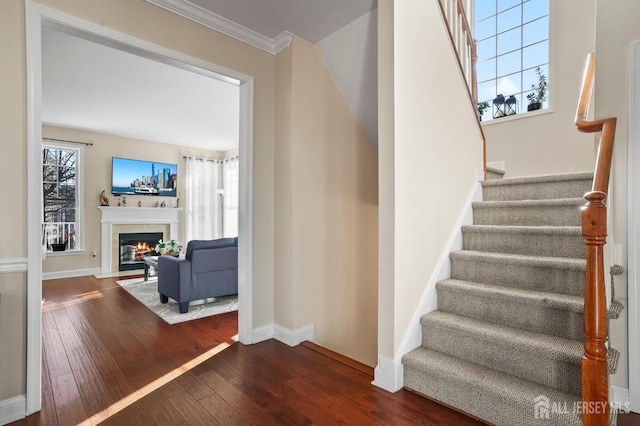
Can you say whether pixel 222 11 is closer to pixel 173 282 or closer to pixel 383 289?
pixel 383 289

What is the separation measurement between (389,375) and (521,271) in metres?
1.08

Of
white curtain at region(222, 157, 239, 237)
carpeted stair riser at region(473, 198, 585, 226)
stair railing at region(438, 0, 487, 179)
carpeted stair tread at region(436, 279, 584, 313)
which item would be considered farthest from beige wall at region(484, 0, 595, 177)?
white curtain at region(222, 157, 239, 237)

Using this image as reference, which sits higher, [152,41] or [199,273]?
[152,41]

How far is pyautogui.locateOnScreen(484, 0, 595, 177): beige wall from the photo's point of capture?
3.64 metres

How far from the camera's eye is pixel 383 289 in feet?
7.04

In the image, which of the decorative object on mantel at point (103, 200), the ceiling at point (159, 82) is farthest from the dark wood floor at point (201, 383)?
the decorative object on mantel at point (103, 200)

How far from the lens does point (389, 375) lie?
2066mm

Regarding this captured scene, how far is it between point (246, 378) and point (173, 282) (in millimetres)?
2122

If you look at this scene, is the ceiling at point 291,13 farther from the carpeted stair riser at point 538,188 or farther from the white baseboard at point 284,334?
the white baseboard at point 284,334

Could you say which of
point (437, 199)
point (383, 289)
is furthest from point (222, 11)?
point (383, 289)

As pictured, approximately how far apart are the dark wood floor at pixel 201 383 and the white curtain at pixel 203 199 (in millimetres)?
4335

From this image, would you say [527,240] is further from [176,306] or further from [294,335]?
[176,306]

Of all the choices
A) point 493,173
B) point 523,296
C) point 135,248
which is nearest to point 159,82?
point 135,248

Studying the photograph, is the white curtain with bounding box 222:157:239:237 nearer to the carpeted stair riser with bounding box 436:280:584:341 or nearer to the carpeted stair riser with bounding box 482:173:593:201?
the carpeted stair riser with bounding box 482:173:593:201
